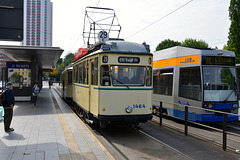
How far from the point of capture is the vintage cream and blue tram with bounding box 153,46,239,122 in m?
9.28

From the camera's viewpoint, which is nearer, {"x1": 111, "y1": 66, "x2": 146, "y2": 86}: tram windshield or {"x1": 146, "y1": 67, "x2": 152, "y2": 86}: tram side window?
{"x1": 111, "y1": 66, "x2": 146, "y2": 86}: tram windshield

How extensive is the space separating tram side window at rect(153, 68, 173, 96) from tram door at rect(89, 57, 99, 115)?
4.23 metres

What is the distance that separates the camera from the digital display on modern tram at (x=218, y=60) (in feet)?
31.2

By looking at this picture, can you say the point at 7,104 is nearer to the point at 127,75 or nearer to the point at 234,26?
the point at 127,75

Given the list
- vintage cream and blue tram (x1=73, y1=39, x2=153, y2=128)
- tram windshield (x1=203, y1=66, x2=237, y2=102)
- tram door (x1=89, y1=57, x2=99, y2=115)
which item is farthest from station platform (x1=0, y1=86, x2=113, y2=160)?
tram windshield (x1=203, y1=66, x2=237, y2=102)

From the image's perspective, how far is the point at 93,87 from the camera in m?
8.38

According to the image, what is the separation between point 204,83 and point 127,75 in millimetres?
3332

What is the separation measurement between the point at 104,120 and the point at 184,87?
430 cm

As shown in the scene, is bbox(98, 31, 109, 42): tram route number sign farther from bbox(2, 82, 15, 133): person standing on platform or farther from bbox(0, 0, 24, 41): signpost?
bbox(2, 82, 15, 133): person standing on platform

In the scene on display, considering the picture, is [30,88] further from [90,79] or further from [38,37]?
[38,37]

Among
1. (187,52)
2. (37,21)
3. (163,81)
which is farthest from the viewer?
(37,21)

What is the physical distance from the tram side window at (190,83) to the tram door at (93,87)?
4048mm

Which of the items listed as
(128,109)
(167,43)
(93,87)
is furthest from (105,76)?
(167,43)

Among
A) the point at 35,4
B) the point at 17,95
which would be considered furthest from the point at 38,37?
the point at 17,95
